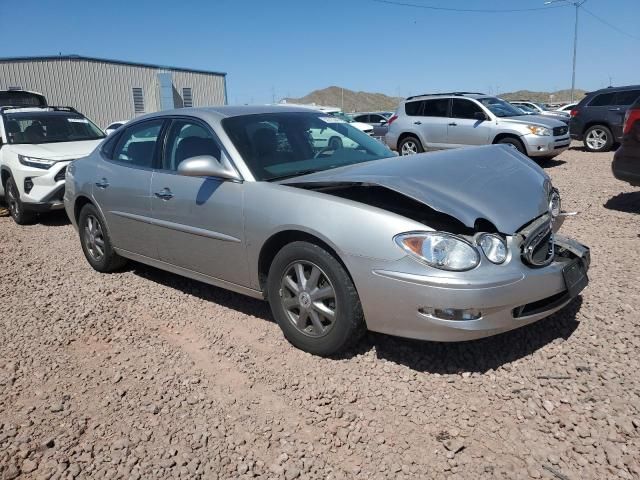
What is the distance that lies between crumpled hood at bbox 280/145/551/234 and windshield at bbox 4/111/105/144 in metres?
6.52

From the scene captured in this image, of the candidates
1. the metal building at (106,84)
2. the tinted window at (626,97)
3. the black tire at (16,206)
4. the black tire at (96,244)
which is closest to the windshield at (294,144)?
the black tire at (96,244)

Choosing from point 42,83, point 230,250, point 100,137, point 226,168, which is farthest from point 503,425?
point 42,83

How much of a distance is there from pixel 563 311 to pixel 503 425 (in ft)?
4.76

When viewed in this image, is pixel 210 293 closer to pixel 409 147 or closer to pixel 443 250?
pixel 443 250

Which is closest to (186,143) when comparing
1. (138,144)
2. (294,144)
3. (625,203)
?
(138,144)

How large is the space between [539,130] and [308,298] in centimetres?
963

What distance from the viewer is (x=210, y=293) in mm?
4570

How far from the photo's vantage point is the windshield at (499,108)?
464 inches

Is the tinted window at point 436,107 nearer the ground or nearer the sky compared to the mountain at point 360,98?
nearer the ground

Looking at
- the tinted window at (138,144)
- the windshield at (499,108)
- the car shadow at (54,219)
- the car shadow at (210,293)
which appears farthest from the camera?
the windshield at (499,108)

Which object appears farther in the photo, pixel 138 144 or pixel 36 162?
pixel 36 162

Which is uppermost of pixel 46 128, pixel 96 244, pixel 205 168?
pixel 46 128

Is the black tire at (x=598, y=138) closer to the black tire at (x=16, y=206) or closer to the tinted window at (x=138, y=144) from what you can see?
the tinted window at (x=138, y=144)

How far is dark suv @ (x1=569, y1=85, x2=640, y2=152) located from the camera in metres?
13.5
